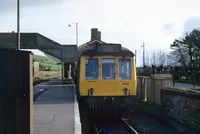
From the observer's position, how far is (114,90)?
646 inches

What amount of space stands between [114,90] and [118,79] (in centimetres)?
54

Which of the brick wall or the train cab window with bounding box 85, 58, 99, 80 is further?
the train cab window with bounding box 85, 58, 99, 80

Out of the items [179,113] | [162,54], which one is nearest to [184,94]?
[179,113]

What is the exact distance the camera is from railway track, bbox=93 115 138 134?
46.4ft

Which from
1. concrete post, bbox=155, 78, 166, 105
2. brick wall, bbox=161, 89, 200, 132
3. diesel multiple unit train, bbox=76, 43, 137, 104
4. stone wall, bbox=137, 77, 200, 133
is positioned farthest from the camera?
concrete post, bbox=155, 78, 166, 105

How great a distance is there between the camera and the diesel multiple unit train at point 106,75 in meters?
16.4

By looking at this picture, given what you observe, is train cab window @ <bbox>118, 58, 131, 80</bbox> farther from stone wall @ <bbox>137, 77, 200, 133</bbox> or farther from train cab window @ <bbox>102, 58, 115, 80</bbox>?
stone wall @ <bbox>137, 77, 200, 133</bbox>

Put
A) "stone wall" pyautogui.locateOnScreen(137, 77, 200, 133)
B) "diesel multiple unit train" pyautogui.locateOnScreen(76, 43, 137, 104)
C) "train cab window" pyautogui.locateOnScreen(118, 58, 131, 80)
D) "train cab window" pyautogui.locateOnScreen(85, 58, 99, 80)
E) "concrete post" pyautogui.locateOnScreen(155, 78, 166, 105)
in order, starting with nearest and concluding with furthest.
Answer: "stone wall" pyautogui.locateOnScreen(137, 77, 200, 133) < "diesel multiple unit train" pyautogui.locateOnScreen(76, 43, 137, 104) < "train cab window" pyautogui.locateOnScreen(85, 58, 99, 80) < "train cab window" pyautogui.locateOnScreen(118, 58, 131, 80) < "concrete post" pyautogui.locateOnScreen(155, 78, 166, 105)

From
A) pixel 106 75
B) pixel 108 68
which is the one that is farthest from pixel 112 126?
pixel 108 68

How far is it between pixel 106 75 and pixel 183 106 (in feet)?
12.2

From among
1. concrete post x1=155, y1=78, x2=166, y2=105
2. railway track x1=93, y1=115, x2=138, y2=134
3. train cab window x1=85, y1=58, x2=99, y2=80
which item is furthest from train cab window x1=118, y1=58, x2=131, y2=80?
concrete post x1=155, y1=78, x2=166, y2=105

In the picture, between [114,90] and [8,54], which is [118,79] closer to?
[114,90]

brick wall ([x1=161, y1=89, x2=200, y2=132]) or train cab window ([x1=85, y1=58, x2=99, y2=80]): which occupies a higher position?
train cab window ([x1=85, y1=58, x2=99, y2=80])

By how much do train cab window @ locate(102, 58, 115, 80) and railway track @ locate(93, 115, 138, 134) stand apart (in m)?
2.10
